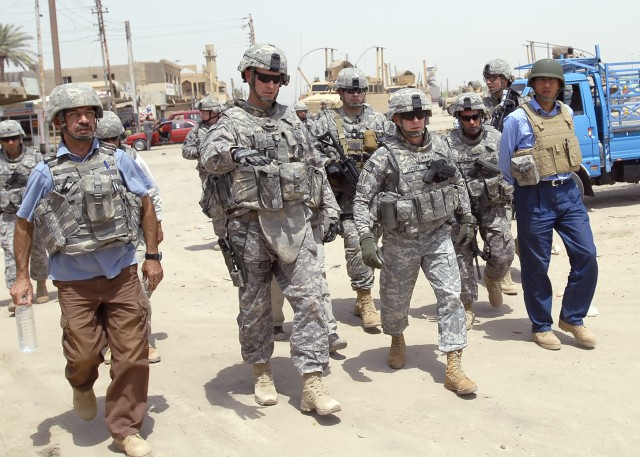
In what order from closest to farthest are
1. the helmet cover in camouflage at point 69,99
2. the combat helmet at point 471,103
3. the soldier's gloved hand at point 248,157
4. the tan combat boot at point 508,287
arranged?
1. the helmet cover in camouflage at point 69,99
2. the soldier's gloved hand at point 248,157
3. the combat helmet at point 471,103
4. the tan combat boot at point 508,287

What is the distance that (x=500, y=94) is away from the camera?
8.24 metres

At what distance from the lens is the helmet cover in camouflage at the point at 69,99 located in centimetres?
394

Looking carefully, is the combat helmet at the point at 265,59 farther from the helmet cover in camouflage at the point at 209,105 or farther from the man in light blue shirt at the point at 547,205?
the helmet cover in camouflage at the point at 209,105

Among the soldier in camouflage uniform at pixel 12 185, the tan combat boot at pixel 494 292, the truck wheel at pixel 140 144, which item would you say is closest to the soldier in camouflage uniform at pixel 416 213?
the tan combat boot at pixel 494 292

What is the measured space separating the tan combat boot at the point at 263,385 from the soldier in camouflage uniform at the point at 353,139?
1.78 meters

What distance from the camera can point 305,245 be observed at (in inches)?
175

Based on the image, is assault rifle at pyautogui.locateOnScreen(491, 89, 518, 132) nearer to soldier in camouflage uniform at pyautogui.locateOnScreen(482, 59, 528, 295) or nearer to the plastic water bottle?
soldier in camouflage uniform at pyautogui.locateOnScreen(482, 59, 528, 295)

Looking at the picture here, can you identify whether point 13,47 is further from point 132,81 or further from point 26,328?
point 26,328

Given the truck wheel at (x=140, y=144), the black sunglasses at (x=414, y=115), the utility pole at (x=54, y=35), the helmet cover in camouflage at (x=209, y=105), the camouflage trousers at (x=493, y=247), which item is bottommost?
the camouflage trousers at (x=493, y=247)

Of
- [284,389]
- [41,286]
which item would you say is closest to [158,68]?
[41,286]

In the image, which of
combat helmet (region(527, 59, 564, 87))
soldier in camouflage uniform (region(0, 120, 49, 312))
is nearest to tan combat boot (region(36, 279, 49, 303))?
soldier in camouflage uniform (region(0, 120, 49, 312))

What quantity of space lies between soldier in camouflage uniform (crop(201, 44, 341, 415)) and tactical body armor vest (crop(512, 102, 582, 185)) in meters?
1.78

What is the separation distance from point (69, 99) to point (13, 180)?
15.0ft

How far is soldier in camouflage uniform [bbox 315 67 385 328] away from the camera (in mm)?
6309
